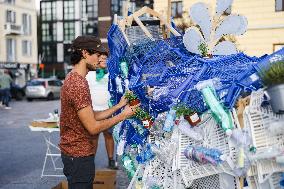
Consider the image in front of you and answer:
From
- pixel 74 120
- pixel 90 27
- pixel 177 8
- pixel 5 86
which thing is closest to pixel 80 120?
pixel 74 120

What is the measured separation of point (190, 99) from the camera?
320 cm

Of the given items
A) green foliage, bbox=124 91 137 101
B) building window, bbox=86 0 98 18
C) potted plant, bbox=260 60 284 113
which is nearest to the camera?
potted plant, bbox=260 60 284 113

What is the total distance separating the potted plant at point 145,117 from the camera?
137 inches

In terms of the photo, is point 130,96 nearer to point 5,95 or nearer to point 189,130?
point 189,130

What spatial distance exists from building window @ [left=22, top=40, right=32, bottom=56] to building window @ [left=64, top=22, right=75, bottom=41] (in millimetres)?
13400

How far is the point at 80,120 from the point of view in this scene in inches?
133

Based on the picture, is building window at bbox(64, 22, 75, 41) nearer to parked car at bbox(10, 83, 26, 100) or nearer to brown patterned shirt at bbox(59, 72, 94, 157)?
parked car at bbox(10, 83, 26, 100)

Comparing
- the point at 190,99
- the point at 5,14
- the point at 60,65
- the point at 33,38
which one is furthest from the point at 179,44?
the point at 60,65

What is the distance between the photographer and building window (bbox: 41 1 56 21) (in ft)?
194

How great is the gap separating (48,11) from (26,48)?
16.7 meters

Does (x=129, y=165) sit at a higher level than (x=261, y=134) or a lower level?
lower

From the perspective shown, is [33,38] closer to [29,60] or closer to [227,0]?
[29,60]

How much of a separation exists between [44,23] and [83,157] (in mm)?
58891

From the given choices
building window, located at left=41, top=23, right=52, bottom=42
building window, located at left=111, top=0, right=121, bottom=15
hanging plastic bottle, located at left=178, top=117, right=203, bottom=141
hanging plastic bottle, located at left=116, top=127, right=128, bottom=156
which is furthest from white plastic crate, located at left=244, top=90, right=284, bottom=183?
building window, located at left=41, top=23, right=52, bottom=42
